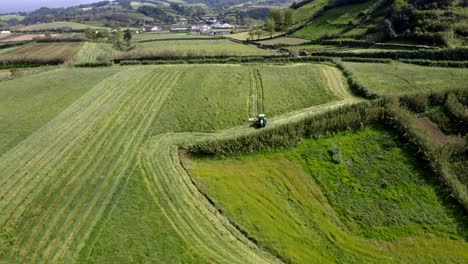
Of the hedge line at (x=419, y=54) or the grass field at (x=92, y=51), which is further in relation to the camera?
the grass field at (x=92, y=51)

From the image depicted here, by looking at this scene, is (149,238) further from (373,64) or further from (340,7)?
(340,7)

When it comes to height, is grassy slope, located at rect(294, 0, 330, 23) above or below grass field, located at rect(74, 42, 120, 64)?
above

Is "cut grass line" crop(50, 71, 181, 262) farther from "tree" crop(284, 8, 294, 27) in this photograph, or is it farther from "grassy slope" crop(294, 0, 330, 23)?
"grassy slope" crop(294, 0, 330, 23)

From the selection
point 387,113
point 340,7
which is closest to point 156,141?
point 387,113

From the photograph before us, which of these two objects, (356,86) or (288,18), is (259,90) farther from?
(288,18)

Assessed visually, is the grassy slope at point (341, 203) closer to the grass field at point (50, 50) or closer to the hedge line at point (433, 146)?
the hedge line at point (433, 146)

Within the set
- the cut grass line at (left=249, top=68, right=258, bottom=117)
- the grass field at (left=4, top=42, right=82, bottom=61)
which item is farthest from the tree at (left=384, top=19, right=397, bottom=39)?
the grass field at (left=4, top=42, right=82, bottom=61)

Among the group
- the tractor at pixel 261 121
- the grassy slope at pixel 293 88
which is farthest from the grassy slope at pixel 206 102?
the grassy slope at pixel 293 88

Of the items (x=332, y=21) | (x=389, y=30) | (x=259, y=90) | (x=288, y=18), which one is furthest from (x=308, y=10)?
(x=259, y=90)
